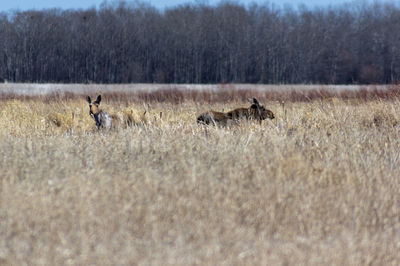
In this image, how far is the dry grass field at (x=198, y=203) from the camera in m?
3.00

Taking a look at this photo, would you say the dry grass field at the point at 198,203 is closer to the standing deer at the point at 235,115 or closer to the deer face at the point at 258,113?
the standing deer at the point at 235,115

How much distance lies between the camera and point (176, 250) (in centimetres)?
298

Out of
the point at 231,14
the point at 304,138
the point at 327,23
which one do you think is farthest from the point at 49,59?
the point at 304,138

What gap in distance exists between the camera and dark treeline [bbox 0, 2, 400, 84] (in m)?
51.7

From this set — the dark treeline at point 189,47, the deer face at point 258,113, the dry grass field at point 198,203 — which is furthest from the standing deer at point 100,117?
the dark treeline at point 189,47

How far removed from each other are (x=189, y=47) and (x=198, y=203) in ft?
167

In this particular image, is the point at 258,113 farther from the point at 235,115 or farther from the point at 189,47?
the point at 189,47

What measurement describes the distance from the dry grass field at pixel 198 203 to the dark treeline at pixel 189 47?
46738 mm

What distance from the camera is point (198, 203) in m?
3.56

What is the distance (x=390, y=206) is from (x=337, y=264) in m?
1.06

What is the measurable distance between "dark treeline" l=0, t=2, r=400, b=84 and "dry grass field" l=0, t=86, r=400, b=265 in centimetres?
4674

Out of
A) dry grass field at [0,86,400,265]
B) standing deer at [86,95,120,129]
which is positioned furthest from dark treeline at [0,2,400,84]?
dry grass field at [0,86,400,265]

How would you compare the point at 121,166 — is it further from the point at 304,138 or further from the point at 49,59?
the point at 49,59

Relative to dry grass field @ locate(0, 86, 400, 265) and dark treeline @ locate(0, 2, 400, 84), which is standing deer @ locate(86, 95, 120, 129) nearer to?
dry grass field @ locate(0, 86, 400, 265)
